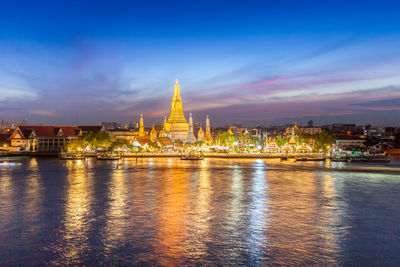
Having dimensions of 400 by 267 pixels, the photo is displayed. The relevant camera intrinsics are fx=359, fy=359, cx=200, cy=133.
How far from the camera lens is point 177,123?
112625 mm

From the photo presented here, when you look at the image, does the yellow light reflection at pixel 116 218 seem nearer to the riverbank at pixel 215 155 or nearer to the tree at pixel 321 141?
the riverbank at pixel 215 155

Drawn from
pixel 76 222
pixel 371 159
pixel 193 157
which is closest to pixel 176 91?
pixel 193 157

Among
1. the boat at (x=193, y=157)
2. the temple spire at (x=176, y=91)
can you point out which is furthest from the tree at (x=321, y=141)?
the temple spire at (x=176, y=91)

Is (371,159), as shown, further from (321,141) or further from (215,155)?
(215,155)

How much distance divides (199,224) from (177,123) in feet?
309

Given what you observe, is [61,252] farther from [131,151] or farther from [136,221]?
[131,151]

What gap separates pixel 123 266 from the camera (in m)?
13.2

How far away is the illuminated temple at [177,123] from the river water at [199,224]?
258 ft

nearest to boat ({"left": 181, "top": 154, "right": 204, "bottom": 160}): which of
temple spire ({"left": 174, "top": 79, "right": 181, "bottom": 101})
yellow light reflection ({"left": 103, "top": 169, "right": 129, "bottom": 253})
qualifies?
yellow light reflection ({"left": 103, "top": 169, "right": 129, "bottom": 253})

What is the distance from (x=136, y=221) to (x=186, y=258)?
6389 mm

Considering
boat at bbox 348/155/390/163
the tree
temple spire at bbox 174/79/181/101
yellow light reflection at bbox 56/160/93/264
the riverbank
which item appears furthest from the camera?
temple spire at bbox 174/79/181/101

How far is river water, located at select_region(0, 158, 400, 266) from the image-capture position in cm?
1419

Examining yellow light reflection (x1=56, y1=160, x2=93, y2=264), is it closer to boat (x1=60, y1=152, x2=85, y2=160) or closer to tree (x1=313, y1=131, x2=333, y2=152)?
boat (x1=60, y1=152, x2=85, y2=160)

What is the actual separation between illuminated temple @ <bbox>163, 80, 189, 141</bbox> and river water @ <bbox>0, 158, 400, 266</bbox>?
3099 inches
